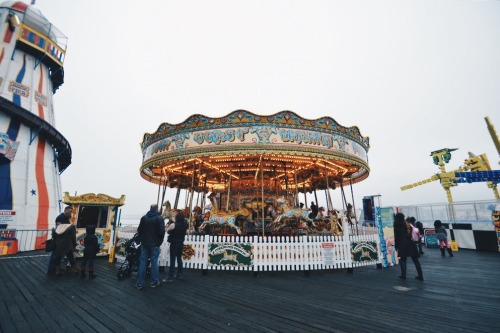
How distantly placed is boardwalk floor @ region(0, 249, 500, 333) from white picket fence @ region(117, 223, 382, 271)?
0.41m

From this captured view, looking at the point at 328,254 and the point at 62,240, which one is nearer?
the point at 62,240

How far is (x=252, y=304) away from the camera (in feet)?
12.7

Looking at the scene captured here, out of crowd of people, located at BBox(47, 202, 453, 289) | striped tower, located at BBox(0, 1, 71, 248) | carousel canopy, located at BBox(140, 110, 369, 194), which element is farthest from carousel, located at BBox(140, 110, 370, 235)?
striped tower, located at BBox(0, 1, 71, 248)

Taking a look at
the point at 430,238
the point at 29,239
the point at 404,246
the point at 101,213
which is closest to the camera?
Result: the point at 404,246

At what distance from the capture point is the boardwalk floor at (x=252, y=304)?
298 cm

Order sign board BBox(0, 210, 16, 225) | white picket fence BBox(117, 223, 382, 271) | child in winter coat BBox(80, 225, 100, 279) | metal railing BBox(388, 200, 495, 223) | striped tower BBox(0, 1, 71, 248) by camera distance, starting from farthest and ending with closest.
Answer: striped tower BBox(0, 1, 71, 248)
metal railing BBox(388, 200, 495, 223)
sign board BBox(0, 210, 16, 225)
white picket fence BBox(117, 223, 382, 271)
child in winter coat BBox(80, 225, 100, 279)

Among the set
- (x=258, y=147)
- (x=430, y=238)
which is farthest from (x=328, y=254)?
(x=430, y=238)

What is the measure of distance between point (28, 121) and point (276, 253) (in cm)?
1869

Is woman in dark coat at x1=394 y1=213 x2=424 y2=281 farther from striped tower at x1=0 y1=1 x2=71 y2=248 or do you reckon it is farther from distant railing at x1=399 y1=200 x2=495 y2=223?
striped tower at x1=0 y1=1 x2=71 y2=248

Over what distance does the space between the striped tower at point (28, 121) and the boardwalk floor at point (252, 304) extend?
426 inches

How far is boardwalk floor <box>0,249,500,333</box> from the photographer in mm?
2979

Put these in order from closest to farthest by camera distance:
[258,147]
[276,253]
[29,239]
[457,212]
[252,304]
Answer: [252,304] → [276,253] → [258,147] → [29,239] → [457,212]

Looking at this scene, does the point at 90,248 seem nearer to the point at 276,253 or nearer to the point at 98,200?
the point at 98,200

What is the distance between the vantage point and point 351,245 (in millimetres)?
6828
